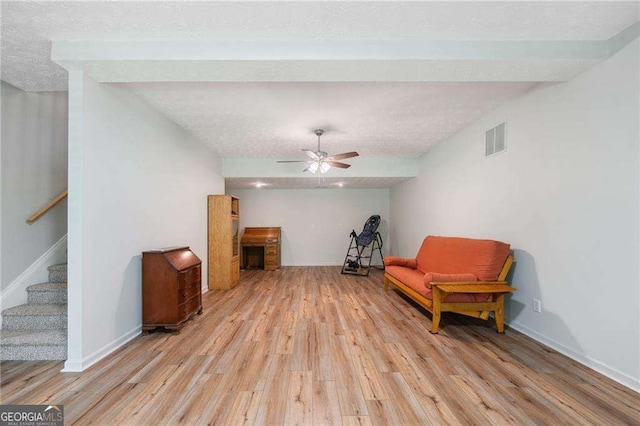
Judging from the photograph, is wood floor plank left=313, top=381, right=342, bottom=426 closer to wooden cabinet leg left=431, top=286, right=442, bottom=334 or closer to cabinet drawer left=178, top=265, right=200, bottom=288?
wooden cabinet leg left=431, top=286, right=442, bottom=334

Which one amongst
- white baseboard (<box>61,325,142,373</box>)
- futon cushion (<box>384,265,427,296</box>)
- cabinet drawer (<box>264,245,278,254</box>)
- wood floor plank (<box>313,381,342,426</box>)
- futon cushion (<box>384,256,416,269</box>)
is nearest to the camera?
wood floor plank (<box>313,381,342,426</box>)

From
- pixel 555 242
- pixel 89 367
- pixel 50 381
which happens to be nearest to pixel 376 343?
pixel 555 242

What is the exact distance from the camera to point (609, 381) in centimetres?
187

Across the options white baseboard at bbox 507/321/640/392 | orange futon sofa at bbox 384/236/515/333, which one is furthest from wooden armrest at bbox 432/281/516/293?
white baseboard at bbox 507/321/640/392

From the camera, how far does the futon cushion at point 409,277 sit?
→ 3.09 metres

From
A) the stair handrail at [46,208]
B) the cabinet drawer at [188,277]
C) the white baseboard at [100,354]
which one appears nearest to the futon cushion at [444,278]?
the cabinet drawer at [188,277]

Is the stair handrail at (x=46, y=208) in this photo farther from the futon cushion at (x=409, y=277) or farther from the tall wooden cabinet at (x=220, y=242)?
the futon cushion at (x=409, y=277)

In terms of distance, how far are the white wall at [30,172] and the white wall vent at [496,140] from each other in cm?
507

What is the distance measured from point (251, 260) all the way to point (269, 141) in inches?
149

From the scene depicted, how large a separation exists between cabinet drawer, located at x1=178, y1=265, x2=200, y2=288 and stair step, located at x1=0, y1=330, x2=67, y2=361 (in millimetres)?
965

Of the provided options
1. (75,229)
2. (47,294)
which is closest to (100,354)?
(47,294)

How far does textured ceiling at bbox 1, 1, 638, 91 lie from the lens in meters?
1.59

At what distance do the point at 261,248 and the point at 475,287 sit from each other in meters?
5.38

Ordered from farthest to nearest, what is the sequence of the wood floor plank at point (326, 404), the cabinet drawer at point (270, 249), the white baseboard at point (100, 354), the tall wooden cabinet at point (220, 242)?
1. the cabinet drawer at point (270, 249)
2. the tall wooden cabinet at point (220, 242)
3. the white baseboard at point (100, 354)
4. the wood floor plank at point (326, 404)
